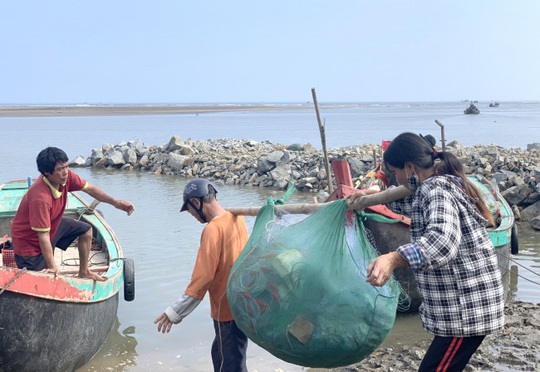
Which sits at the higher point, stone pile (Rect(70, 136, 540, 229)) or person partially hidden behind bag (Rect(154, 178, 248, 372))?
person partially hidden behind bag (Rect(154, 178, 248, 372))

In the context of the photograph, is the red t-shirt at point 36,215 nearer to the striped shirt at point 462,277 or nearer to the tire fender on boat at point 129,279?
the tire fender on boat at point 129,279

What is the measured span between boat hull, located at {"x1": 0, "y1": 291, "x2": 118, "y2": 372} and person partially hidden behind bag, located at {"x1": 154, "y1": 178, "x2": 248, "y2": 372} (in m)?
1.72

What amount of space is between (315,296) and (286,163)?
16207mm

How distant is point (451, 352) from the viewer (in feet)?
9.75

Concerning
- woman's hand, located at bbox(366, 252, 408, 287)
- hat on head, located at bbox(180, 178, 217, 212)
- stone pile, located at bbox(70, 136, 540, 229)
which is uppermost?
hat on head, located at bbox(180, 178, 217, 212)

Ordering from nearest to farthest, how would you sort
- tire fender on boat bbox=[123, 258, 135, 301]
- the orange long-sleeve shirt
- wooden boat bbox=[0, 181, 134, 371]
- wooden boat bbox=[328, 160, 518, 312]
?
the orange long-sleeve shirt, wooden boat bbox=[0, 181, 134, 371], wooden boat bbox=[328, 160, 518, 312], tire fender on boat bbox=[123, 258, 135, 301]

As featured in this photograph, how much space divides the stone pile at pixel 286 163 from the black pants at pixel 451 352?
24.5ft

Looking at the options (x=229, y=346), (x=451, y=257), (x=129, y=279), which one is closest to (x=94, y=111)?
(x=129, y=279)

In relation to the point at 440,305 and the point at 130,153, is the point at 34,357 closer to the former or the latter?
the point at 440,305

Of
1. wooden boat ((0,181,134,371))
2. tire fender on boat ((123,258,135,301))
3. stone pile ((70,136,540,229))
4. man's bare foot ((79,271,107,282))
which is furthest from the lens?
stone pile ((70,136,540,229))

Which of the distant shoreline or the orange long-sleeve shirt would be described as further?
the distant shoreline

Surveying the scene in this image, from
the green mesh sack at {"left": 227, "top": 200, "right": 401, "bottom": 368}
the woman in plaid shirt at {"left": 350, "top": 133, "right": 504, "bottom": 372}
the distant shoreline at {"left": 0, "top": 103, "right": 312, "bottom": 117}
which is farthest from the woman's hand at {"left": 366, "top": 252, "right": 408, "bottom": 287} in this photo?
the distant shoreline at {"left": 0, "top": 103, "right": 312, "bottom": 117}

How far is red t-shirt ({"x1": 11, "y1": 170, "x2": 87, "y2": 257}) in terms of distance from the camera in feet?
18.0

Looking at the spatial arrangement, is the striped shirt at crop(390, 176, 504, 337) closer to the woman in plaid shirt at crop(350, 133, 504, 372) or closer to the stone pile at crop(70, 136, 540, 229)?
the woman in plaid shirt at crop(350, 133, 504, 372)
